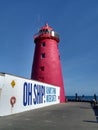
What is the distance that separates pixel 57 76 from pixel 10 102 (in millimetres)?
19225

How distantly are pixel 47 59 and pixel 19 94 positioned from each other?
55.3ft

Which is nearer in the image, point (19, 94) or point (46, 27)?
point (19, 94)

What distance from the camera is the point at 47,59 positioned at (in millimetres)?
36219

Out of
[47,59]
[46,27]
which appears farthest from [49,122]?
[46,27]

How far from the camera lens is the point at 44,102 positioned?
29234 millimetres

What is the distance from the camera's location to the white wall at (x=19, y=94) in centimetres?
1709

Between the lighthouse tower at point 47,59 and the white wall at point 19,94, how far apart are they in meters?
6.75

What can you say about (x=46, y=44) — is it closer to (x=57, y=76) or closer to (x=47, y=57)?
(x=47, y=57)

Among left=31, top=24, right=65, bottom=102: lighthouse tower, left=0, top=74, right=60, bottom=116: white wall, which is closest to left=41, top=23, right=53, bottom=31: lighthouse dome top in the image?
left=31, top=24, right=65, bottom=102: lighthouse tower

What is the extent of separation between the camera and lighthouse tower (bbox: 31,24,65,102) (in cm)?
3581

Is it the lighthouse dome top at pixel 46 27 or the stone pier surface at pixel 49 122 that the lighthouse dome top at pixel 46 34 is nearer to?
the lighthouse dome top at pixel 46 27

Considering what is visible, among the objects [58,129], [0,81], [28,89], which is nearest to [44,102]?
Result: [28,89]

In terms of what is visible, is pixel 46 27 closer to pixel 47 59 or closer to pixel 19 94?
pixel 47 59

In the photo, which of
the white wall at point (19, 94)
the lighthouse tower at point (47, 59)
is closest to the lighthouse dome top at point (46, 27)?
the lighthouse tower at point (47, 59)
